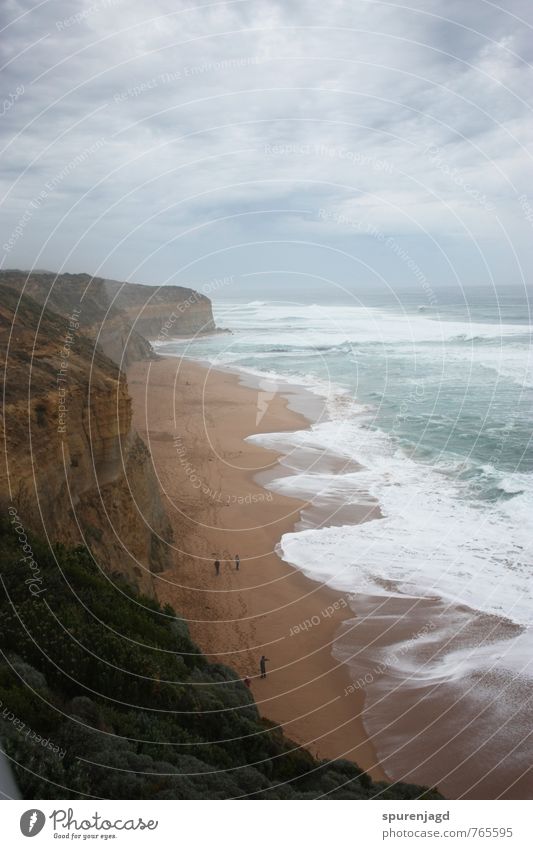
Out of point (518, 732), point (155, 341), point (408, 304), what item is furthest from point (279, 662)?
point (408, 304)

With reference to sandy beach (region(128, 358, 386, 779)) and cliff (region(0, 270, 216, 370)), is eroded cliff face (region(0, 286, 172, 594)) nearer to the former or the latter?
sandy beach (region(128, 358, 386, 779))

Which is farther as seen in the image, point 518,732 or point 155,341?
point 155,341

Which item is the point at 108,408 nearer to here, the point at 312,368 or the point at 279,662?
the point at 279,662

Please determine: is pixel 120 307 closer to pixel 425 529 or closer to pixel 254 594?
pixel 425 529
